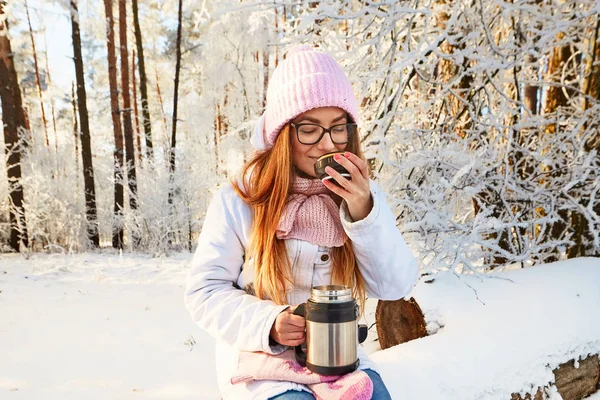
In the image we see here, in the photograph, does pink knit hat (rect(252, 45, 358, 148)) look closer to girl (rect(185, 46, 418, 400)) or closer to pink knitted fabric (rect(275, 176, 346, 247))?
girl (rect(185, 46, 418, 400))

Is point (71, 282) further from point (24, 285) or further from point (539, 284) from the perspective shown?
point (539, 284)

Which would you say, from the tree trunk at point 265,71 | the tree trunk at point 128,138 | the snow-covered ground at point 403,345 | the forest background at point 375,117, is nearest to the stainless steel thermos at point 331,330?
the snow-covered ground at point 403,345

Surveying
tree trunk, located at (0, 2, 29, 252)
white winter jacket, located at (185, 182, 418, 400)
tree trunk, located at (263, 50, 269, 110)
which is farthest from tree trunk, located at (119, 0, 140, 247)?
white winter jacket, located at (185, 182, 418, 400)

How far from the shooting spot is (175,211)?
862cm

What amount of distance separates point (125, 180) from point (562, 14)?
881 centimetres

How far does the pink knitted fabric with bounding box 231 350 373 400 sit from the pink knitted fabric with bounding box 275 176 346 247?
0.41 meters

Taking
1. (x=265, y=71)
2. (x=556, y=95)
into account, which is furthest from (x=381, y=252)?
(x=265, y=71)

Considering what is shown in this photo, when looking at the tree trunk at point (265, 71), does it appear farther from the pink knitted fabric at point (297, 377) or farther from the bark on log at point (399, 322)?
the pink knitted fabric at point (297, 377)

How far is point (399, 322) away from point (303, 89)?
2001 mm

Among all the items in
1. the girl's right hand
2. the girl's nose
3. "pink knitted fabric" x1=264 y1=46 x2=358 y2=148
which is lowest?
the girl's right hand

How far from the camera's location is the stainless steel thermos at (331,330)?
112 cm

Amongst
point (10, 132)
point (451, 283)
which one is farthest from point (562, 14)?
point (10, 132)

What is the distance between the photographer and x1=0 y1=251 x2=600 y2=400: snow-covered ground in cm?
193

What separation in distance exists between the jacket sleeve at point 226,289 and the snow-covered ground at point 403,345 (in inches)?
31.8
